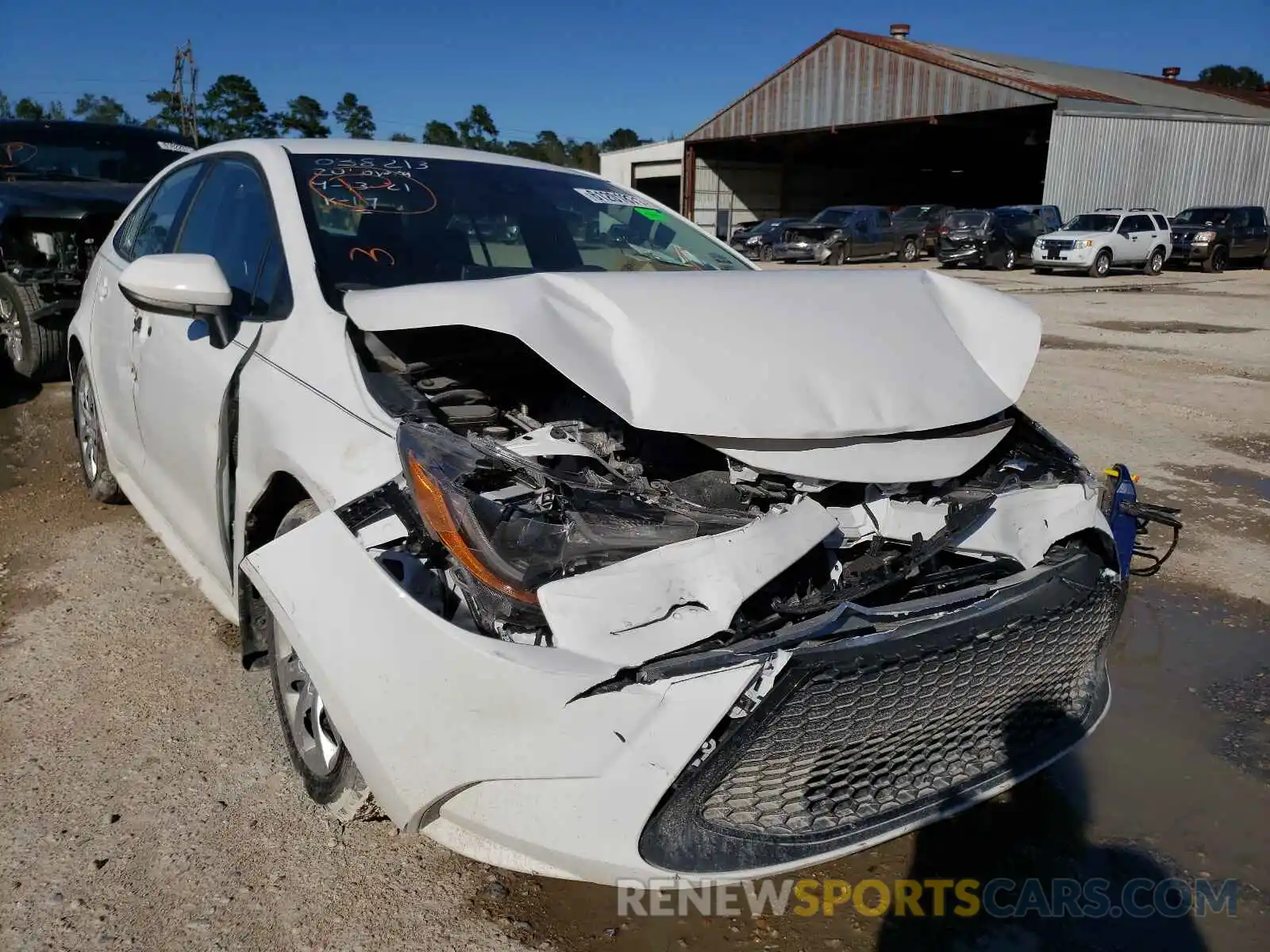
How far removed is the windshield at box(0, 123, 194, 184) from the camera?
25.3ft

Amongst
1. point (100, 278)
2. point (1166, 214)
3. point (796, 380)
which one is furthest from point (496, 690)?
point (1166, 214)

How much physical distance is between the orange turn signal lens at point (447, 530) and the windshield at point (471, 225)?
101 cm

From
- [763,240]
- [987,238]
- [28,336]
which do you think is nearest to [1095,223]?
[987,238]

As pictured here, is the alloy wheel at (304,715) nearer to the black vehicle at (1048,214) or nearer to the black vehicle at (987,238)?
the black vehicle at (987,238)

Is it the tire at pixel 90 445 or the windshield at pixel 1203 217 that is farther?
the windshield at pixel 1203 217

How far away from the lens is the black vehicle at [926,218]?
1042 inches

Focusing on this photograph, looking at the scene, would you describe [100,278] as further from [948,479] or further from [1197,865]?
[1197,865]

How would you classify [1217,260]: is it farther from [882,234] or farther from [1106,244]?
[882,234]

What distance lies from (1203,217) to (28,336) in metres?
27.7

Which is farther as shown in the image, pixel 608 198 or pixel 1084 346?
pixel 1084 346

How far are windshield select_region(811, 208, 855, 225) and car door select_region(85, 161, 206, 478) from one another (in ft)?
73.2

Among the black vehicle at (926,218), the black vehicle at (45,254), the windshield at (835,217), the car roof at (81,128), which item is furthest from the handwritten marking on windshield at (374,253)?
the black vehicle at (926,218)

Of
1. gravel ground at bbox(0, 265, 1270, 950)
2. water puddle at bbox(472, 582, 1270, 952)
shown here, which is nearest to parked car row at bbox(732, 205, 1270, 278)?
gravel ground at bbox(0, 265, 1270, 950)

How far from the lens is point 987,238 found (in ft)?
76.1
